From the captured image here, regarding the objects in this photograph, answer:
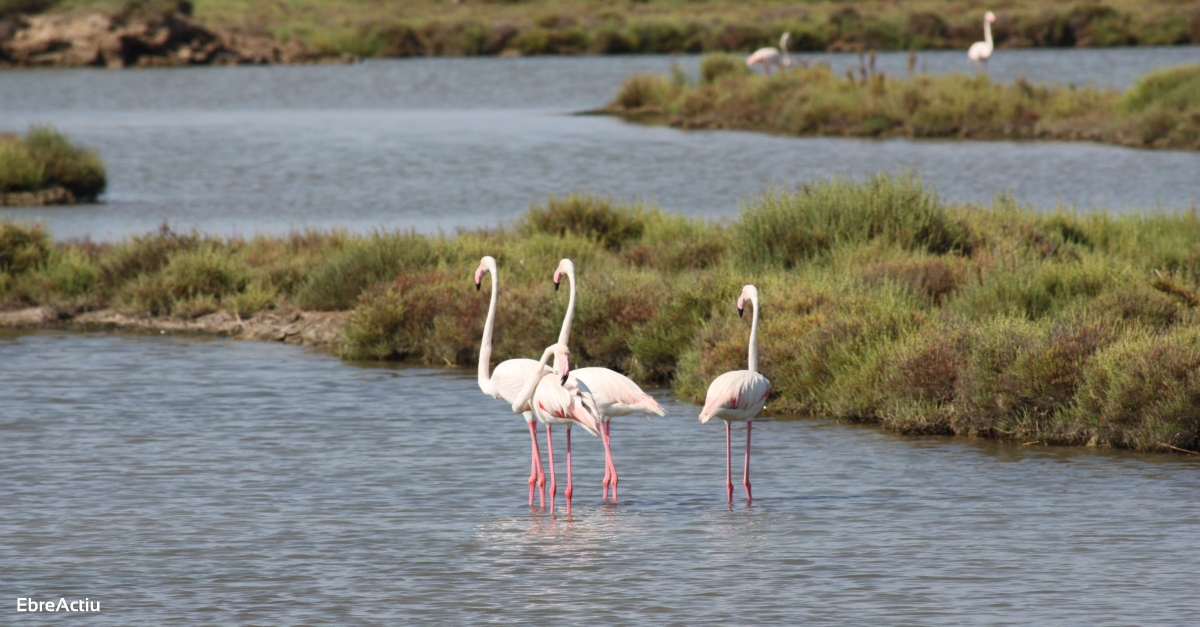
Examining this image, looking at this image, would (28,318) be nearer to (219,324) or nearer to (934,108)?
(219,324)

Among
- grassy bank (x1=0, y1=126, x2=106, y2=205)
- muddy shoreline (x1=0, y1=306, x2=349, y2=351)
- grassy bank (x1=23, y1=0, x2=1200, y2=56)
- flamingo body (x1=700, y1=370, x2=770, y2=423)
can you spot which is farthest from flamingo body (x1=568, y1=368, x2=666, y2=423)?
grassy bank (x1=23, y1=0, x2=1200, y2=56)

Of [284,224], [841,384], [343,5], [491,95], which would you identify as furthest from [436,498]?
[343,5]

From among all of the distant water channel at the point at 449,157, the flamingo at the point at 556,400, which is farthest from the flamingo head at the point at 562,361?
the distant water channel at the point at 449,157

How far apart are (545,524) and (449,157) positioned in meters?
28.2

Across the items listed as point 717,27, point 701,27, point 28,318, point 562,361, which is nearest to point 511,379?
point 562,361

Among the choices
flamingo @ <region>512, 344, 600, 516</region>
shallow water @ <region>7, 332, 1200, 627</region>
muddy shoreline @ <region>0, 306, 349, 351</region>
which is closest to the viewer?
shallow water @ <region>7, 332, 1200, 627</region>

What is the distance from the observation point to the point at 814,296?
14617mm

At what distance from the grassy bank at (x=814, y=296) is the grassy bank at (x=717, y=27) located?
56.9 m

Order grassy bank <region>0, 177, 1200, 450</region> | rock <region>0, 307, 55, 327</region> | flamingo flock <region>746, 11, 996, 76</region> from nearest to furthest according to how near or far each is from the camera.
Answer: grassy bank <region>0, 177, 1200, 450</region>, rock <region>0, 307, 55, 327</region>, flamingo flock <region>746, 11, 996, 76</region>

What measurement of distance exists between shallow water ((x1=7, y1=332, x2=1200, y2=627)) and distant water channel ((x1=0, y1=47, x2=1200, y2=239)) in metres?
9.14

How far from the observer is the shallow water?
27.0 ft

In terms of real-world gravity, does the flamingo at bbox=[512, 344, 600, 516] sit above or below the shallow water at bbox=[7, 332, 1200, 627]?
above

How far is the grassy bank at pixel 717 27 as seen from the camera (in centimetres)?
7450

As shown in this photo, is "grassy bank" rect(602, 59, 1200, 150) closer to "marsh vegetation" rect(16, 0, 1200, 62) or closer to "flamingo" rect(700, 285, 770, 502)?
"marsh vegetation" rect(16, 0, 1200, 62)
